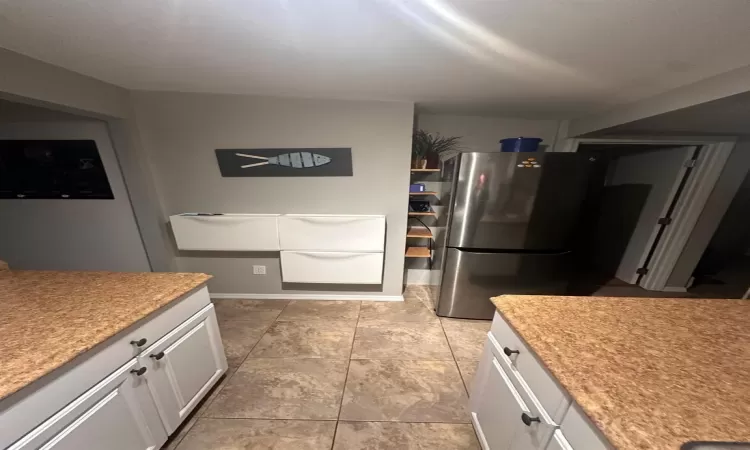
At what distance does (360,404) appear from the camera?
1.33 m

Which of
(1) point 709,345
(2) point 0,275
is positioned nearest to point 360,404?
(1) point 709,345

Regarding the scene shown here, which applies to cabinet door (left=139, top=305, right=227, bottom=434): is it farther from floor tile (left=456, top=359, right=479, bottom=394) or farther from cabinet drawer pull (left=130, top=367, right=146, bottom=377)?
floor tile (left=456, top=359, right=479, bottom=394)

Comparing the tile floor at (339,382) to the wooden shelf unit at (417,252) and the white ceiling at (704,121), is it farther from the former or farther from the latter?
the white ceiling at (704,121)

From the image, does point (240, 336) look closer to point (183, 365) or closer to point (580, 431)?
point (183, 365)

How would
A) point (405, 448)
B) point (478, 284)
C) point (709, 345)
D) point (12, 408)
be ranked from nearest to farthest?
1. point (12, 408)
2. point (709, 345)
3. point (405, 448)
4. point (478, 284)

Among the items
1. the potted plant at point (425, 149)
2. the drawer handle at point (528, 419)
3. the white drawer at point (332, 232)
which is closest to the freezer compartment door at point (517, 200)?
the potted plant at point (425, 149)

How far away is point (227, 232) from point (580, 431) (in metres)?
2.45

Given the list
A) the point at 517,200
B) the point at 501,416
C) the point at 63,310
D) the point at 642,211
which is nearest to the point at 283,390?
the point at 63,310

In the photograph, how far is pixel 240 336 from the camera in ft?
6.12

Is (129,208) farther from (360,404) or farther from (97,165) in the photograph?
(360,404)

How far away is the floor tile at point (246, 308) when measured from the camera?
212cm

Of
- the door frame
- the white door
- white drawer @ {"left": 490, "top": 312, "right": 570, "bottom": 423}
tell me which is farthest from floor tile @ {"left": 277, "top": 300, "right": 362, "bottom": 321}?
the white door

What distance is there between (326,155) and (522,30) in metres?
1.47

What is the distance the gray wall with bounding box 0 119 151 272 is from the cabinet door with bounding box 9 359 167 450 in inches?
69.9
